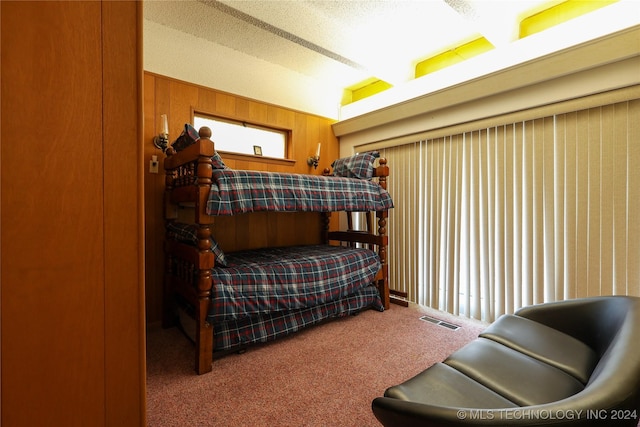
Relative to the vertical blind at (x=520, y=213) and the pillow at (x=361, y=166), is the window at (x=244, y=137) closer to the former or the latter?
the pillow at (x=361, y=166)

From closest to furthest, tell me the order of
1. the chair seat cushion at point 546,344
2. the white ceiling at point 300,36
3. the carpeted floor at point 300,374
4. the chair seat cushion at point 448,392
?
the chair seat cushion at point 448,392 < the chair seat cushion at point 546,344 < the carpeted floor at point 300,374 < the white ceiling at point 300,36

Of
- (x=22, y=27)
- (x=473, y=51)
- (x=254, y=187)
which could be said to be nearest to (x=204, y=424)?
(x=254, y=187)

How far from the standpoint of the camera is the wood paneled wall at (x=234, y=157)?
227cm

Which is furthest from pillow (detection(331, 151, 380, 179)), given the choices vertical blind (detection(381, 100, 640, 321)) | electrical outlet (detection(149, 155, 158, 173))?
electrical outlet (detection(149, 155, 158, 173))

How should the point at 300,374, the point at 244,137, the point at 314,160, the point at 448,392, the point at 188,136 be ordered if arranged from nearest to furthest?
the point at 448,392 → the point at 300,374 → the point at 188,136 → the point at 244,137 → the point at 314,160

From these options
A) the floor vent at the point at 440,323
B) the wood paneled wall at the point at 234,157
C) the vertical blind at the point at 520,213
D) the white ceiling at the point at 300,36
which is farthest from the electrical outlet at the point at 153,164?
the floor vent at the point at 440,323

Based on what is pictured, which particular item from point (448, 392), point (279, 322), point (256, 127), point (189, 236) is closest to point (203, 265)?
point (189, 236)

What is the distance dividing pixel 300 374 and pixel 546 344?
1193 millimetres

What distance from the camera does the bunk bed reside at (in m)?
1.65

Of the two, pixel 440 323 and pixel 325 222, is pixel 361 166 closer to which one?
pixel 325 222

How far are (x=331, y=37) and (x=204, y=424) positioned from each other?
2704 mm

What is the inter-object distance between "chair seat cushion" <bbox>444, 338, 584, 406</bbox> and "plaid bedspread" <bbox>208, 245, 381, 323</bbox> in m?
1.10

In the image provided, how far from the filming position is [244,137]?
2.84 meters

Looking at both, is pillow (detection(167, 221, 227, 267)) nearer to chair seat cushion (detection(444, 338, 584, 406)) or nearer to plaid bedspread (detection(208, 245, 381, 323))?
plaid bedspread (detection(208, 245, 381, 323))
